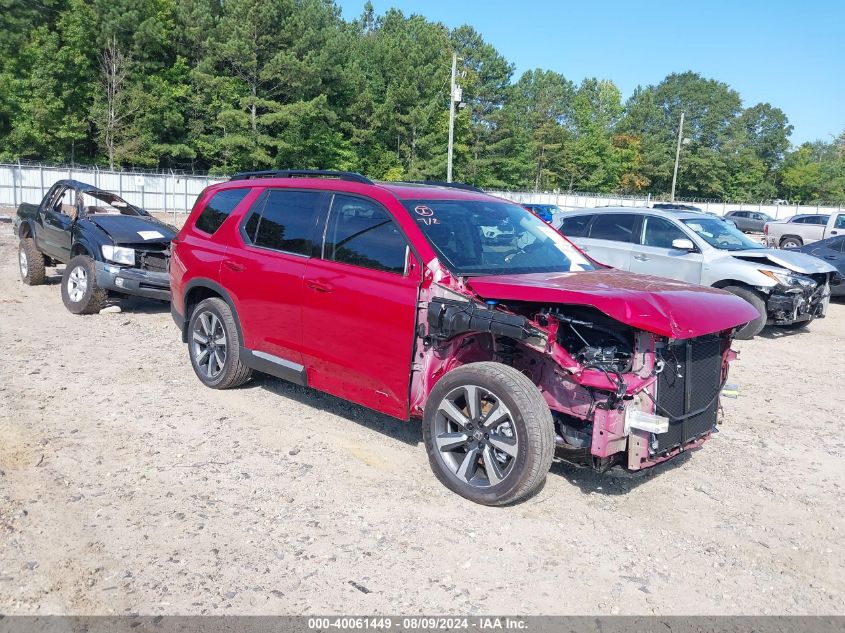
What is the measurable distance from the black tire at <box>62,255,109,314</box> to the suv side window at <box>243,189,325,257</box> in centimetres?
441

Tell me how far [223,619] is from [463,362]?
2.13 metres

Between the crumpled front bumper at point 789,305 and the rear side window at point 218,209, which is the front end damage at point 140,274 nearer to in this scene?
the rear side window at point 218,209

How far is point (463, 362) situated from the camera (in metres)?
4.52

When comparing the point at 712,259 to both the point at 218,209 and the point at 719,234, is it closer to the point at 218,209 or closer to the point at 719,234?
the point at 719,234

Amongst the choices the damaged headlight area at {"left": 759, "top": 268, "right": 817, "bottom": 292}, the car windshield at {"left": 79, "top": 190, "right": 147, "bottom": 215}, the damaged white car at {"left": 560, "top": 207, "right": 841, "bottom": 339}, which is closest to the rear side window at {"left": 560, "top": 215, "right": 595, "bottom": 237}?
the damaged white car at {"left": 560, "top": 207, "right": 841, "bottom": 339}

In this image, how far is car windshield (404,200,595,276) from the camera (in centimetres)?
465

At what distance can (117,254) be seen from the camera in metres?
9.24

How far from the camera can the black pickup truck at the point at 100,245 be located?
920cm

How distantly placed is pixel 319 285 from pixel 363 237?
0.48 meters

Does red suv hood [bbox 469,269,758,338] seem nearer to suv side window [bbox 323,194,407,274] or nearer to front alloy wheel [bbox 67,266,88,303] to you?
suv side window [bbox 323,194,407,274]

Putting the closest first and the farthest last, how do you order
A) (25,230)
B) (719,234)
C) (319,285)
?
(319,285) < (719,234) < (25,230)

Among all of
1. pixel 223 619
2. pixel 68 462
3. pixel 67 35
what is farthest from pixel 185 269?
pixel 67 35

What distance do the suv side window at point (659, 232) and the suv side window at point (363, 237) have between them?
22.3 feet

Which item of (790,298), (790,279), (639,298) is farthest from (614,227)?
(639,298)
